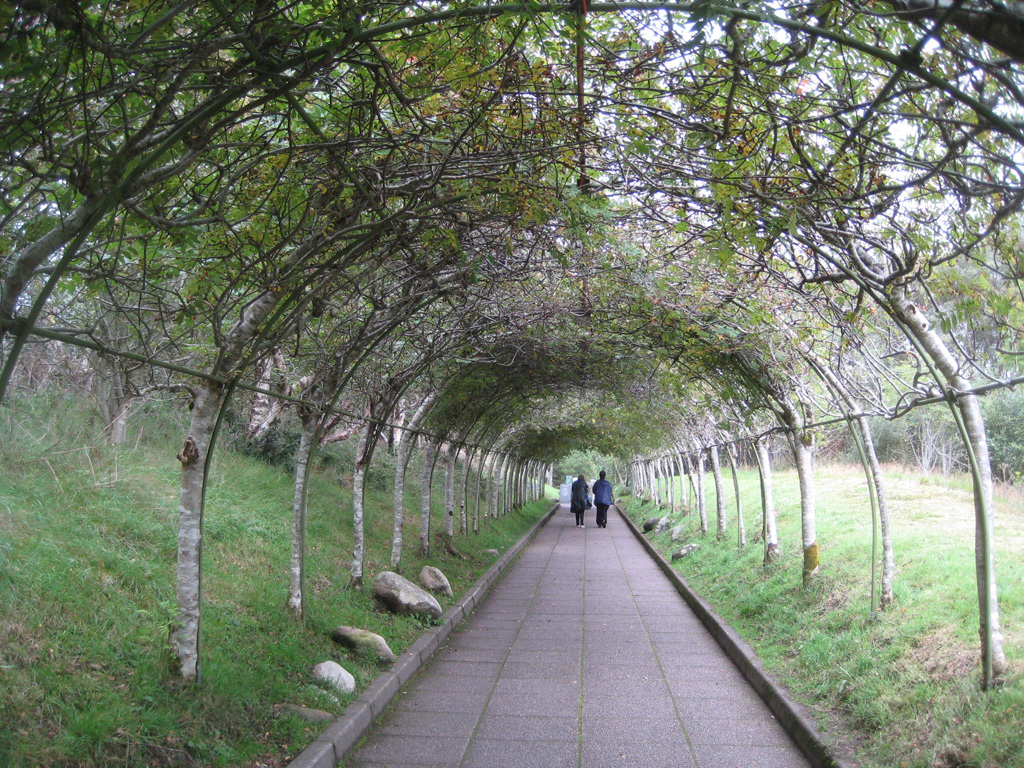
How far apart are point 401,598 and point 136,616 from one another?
3273mm

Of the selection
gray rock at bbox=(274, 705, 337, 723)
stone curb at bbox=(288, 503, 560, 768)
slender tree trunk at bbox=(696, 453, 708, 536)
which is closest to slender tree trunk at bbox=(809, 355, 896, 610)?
stone curb at bbox=(288, 503, 560, 768)

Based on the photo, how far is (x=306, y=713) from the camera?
4.69 meters

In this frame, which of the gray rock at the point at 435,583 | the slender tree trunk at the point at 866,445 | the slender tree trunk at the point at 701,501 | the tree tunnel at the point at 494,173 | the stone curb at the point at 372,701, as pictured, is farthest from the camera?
the slender tree trunk at the point at 701,501

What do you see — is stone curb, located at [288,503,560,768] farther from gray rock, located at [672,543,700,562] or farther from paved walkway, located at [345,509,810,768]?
gray rock, located at [672,543,700,562]

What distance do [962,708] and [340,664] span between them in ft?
14.2

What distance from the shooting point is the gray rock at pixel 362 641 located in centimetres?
621

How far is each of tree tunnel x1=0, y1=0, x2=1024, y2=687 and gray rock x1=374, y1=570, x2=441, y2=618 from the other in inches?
75.0

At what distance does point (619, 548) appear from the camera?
62.0 ft

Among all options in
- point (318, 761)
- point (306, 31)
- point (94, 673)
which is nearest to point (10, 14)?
point (306, 31)

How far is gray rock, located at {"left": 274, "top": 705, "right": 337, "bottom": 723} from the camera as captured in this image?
464 centimetres

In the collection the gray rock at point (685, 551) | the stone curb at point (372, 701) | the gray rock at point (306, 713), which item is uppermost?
Answer: the gray rock at point (306, 713)

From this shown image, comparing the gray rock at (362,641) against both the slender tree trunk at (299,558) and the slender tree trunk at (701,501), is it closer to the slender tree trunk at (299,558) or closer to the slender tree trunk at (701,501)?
the slender tree trunk at (299,558)

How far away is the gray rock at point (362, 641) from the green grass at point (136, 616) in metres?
0.09

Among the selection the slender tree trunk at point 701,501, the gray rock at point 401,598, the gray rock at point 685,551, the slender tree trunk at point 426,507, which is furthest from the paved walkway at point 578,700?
the slender tree trunk at point 701,501
